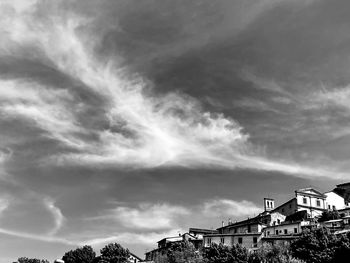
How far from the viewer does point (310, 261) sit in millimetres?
70688

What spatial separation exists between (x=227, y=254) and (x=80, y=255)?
65.8 m

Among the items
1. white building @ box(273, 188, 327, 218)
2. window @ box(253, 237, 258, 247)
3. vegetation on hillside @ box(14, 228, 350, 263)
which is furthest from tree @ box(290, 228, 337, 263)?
white building @ box(273, 188, 327, 218)

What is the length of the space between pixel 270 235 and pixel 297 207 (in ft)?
71.0

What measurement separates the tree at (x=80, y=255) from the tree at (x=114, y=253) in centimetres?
1730

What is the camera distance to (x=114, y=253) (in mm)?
113125

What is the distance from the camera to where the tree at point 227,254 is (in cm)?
7844

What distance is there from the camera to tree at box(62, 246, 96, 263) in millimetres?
129125

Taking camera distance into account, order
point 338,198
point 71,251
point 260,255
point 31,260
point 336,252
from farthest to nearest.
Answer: point 31,260 < point 71,251 < point 338,198 < point 260,255 < point 336,252

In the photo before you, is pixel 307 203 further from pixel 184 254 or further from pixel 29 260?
pixel 29 260

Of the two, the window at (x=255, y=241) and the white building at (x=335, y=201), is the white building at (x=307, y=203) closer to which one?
the white building at (x=335, y=201)

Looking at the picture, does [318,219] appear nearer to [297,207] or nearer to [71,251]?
[297,207]

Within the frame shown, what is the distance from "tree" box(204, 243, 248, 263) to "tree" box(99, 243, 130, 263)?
35733mm

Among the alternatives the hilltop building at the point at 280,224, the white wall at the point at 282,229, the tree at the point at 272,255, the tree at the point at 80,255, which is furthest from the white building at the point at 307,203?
the tree at the point at 80,255

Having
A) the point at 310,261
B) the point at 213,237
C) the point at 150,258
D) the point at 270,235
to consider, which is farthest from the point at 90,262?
the point at 310,261
